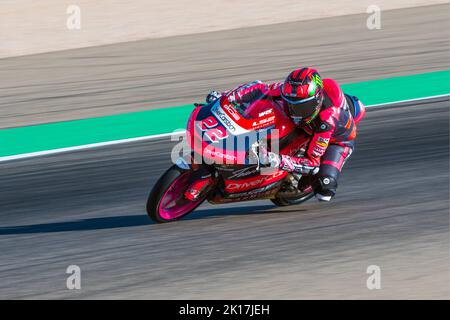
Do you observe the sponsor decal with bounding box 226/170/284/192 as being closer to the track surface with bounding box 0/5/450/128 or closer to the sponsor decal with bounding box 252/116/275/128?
the sponsor decal with bounding box 252/116/275/128

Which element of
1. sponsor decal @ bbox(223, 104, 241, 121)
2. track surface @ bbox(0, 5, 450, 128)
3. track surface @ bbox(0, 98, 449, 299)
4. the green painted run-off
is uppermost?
track surface @ bbox(0, 5, 450, 128)

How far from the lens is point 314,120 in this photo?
26.0ft

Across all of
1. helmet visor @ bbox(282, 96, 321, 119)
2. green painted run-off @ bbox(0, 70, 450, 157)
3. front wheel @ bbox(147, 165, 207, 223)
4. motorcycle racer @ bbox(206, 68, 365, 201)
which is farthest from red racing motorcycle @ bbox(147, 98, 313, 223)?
green painted run-off @ bbox(0, 70, 450, 157)

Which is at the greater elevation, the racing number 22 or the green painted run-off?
the green painted run-off

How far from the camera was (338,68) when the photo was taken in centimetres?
1513

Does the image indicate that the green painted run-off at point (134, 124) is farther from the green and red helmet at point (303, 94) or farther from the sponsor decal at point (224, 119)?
the green and red helmet at point (303, 94)

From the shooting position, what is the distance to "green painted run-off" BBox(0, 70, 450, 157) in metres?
11.8

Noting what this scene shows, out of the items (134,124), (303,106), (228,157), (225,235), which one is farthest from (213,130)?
(134,124)

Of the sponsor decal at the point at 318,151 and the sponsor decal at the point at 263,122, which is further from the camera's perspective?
the sponsor decal at the point at 318,151

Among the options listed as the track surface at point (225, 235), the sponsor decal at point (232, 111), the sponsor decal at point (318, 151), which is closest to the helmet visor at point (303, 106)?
the sponsor decal at point (318, 151)

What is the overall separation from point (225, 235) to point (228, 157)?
74cm

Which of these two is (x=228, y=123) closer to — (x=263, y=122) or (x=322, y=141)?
(x=263, y=122)

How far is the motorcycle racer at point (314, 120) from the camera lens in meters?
7.68

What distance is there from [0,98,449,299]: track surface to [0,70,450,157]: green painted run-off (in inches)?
34.7
